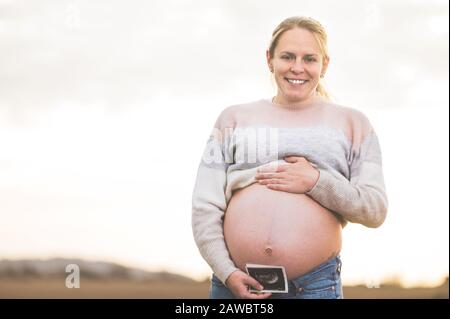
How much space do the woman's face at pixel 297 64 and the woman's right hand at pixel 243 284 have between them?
2.24 ft

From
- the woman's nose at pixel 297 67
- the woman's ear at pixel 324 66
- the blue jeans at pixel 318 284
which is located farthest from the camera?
the woman's ear at pixel 324 66

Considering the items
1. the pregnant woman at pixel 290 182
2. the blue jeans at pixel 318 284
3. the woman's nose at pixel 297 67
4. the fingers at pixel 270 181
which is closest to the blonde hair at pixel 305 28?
the pregnant woman at pixel 290 182

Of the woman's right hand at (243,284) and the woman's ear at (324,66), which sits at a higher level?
the woman's ear at (324,66)

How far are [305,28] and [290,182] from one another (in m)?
0.58

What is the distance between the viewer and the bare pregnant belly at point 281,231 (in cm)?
243

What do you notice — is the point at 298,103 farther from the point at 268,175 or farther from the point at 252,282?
the point at 252,282

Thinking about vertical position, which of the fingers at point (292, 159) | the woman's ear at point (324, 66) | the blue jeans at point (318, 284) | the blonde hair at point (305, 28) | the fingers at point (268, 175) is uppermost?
the blonde hair at point (305, 28)

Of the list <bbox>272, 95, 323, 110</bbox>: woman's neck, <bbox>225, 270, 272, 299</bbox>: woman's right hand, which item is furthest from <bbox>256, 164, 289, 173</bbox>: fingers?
<bbox>225, 270, 272, 299</bbox>: woman's right hand

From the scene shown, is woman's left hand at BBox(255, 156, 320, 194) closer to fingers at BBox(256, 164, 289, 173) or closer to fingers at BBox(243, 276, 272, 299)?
fingers at BBox(256, 164, 289, 173)

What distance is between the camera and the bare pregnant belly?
2432 mm

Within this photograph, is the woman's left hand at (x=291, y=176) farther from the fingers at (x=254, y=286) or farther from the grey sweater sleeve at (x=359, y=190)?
the fingers at (x=254, y=286)

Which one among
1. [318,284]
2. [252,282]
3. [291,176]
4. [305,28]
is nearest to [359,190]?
[291,176]
